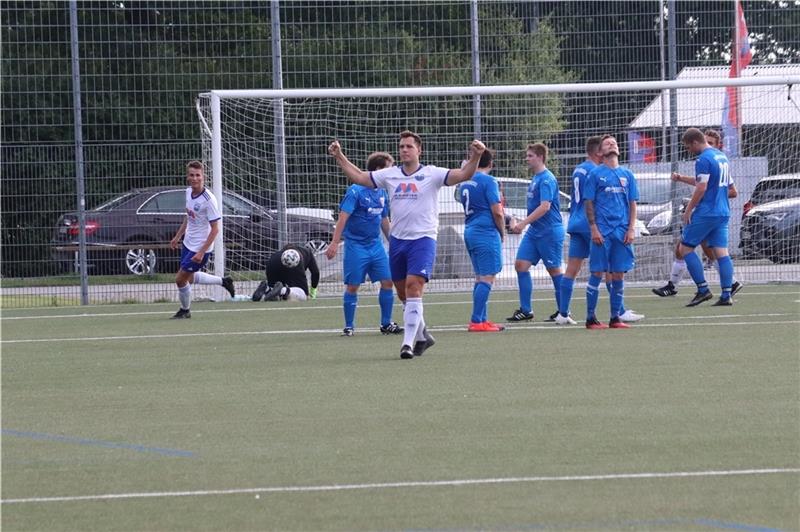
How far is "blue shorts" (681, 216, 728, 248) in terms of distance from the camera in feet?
51.3

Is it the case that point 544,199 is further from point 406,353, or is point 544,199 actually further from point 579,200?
point 406,353

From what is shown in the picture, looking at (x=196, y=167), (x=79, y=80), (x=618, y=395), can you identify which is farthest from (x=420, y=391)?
(x=79, y=80)

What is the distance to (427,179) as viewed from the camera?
1138 centimetres

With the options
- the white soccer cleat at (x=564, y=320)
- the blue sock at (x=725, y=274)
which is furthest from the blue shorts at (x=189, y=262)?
the blue sock at (x=725, y=274)

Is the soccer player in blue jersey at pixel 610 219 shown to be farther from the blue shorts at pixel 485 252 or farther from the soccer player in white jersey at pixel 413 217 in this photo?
the soccer player in white jersey at pixel 413 217

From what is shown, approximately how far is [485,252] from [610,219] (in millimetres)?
1268

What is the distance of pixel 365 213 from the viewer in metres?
13.4

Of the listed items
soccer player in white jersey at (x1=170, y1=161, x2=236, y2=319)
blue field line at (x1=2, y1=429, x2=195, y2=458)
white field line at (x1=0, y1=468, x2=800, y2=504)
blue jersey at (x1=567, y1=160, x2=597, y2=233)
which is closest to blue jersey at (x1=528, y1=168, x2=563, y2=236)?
blue jersey at (x1=567, y1=160, x2=597, y2=233)

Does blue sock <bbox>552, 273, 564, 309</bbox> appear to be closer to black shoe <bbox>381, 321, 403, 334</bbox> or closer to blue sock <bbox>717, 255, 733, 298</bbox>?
black shoe <bbox>381, 321, 403, 334</bbox>

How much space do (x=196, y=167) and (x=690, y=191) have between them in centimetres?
807

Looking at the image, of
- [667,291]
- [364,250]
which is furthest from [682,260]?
[364,250]

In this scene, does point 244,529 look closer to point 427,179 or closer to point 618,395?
point 618,395

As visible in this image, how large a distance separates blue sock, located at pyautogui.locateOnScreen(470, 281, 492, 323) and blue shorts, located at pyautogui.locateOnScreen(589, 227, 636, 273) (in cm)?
107

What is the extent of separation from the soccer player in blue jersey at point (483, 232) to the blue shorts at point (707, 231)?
129 inches
